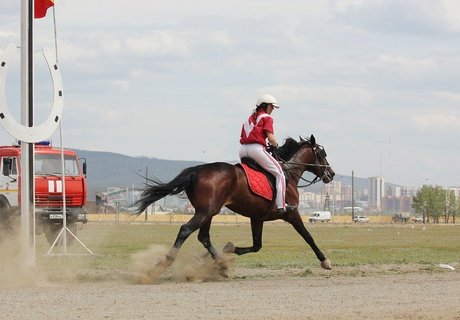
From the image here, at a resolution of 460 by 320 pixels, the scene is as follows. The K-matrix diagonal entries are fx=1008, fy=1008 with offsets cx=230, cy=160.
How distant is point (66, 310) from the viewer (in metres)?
12.6

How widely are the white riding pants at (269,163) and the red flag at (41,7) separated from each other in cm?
557

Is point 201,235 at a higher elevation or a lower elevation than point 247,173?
lower

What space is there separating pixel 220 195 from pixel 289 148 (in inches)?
116

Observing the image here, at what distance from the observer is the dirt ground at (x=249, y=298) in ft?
40.4

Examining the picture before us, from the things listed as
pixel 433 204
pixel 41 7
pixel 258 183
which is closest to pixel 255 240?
pixel 258 183

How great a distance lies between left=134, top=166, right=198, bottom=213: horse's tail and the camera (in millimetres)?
17344

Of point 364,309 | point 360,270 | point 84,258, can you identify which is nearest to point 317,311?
point 364,309

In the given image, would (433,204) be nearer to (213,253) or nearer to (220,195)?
(213,253)

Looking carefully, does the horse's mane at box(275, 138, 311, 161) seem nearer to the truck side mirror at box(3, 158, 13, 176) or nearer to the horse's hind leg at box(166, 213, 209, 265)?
the horse's hind leg at box(166, 213, 209, 265)

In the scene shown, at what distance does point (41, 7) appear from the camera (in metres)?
20.8

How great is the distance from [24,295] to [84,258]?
9.62 meters

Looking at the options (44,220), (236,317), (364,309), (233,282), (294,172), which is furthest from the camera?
(44,220)

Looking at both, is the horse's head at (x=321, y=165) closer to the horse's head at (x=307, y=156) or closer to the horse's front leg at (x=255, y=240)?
the horse's head at (x=307, y=156)

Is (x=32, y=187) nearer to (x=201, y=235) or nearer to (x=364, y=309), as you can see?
(x=201, y=235)
